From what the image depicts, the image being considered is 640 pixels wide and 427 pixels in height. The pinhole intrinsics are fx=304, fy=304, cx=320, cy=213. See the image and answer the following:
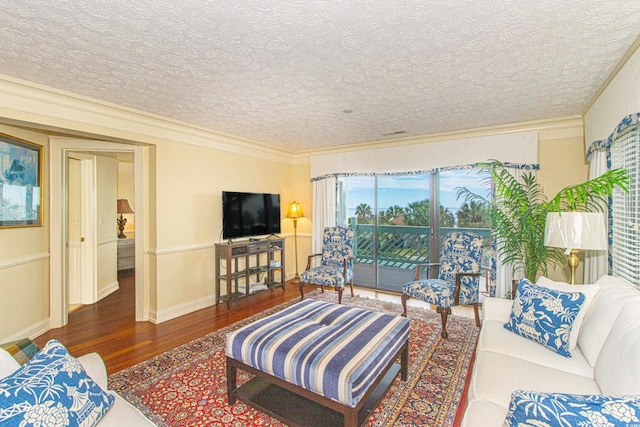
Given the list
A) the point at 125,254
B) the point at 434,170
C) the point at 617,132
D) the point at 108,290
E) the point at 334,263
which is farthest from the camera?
the point at 125,254

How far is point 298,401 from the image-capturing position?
206cm

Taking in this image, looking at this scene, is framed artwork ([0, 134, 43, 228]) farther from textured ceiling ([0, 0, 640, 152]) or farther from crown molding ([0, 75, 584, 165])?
textured ceiling ([0, 0, 640, 152])

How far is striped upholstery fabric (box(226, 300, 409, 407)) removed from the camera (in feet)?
5.75

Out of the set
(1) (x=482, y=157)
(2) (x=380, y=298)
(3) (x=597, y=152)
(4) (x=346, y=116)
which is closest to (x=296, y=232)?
(2) (x=380, y=298)

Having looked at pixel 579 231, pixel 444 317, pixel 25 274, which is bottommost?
pixel 444 317

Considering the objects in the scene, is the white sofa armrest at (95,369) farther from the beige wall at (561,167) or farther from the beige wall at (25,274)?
the beige wall at (561,167)

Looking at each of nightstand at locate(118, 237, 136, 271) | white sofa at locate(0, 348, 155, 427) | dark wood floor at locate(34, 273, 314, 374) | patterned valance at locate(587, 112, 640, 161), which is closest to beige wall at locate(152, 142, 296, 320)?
dark wood floor at locate(34, 273, 314, 374)

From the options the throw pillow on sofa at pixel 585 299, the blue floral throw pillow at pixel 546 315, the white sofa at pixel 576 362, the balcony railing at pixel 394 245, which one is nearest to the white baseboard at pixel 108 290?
the balcony railing at pixel 394 245

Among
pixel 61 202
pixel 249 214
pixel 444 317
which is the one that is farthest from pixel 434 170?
pixel 61 202

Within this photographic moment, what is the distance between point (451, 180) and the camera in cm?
447

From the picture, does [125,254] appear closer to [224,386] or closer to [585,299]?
[224,386]

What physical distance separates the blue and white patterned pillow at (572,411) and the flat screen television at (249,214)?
396cm

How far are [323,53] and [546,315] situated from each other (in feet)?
7.72

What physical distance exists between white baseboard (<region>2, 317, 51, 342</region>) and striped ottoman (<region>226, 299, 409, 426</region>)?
257 centimetres
